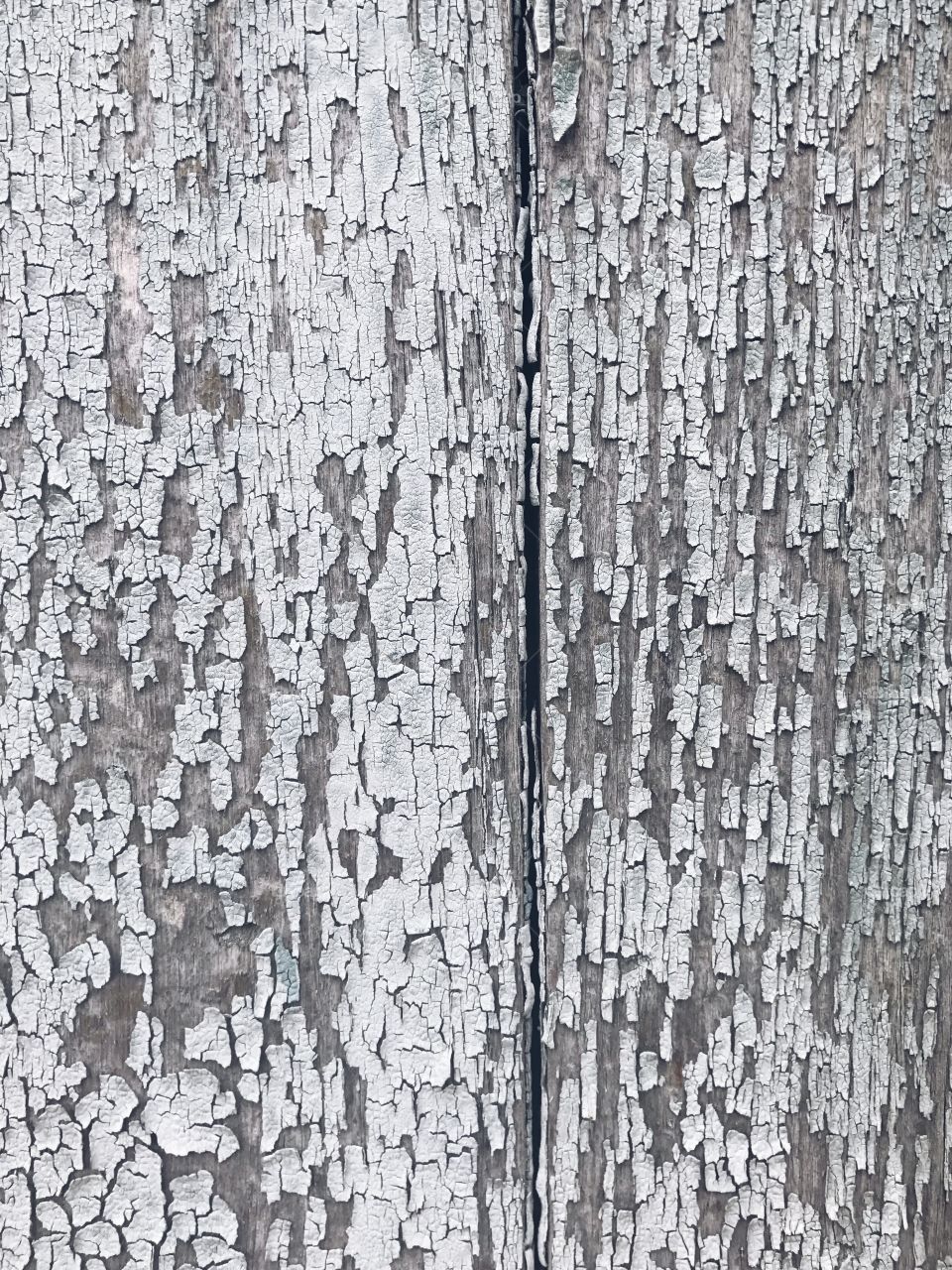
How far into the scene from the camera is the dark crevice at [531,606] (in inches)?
23.1

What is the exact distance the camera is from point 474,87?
58 centimetres

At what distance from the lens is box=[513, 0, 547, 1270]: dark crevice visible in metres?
0.59

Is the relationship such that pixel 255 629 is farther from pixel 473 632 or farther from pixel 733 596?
pixel 733 596

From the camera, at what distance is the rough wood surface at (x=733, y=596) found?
1.93ft

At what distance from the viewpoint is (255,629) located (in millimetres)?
584

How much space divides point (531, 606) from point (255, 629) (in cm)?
18

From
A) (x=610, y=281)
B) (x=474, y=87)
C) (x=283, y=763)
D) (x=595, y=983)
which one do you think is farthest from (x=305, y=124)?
(x=595, y=983)

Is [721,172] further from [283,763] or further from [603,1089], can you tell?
[603,1089]

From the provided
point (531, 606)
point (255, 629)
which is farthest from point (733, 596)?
point (255, 629)

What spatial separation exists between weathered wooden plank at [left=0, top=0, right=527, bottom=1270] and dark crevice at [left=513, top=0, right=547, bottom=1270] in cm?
1

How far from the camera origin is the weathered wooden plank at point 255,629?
58 centimetres

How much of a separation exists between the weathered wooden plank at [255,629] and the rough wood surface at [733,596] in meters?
0.05

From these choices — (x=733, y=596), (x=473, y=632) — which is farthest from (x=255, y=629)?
(x=733, y=596)

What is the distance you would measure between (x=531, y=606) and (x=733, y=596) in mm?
133
